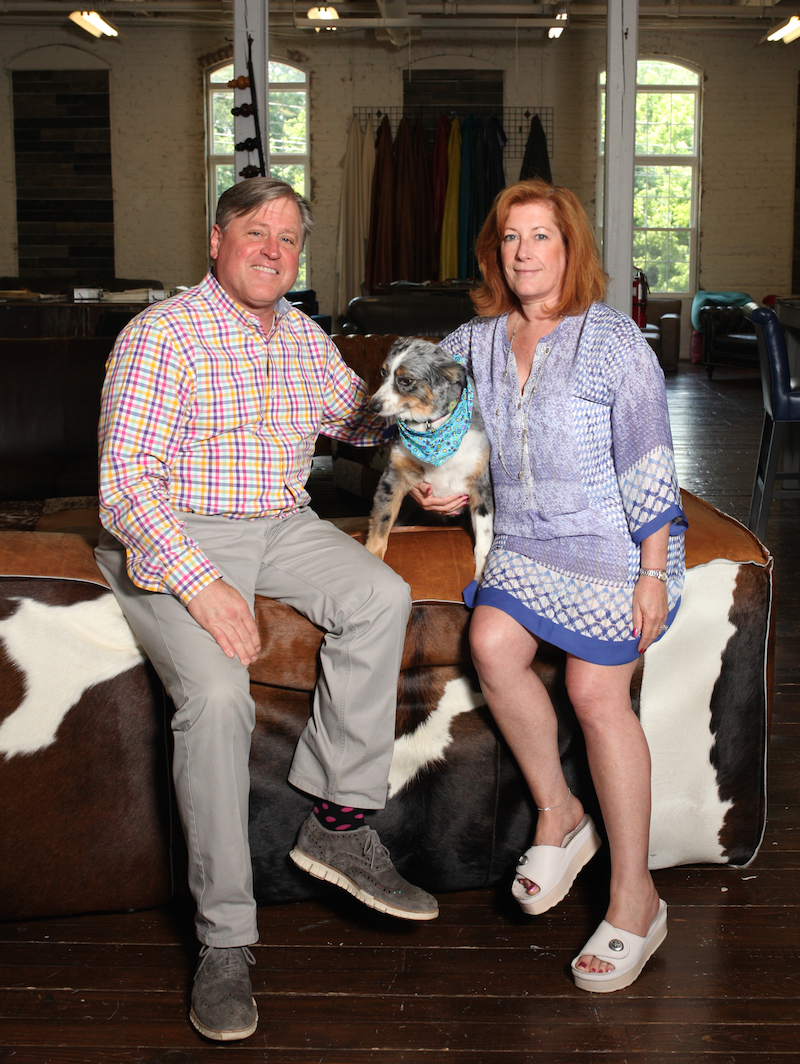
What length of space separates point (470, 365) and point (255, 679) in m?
0.81

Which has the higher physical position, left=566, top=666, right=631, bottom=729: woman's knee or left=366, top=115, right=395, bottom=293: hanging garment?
left=366, top=115, right=395, bottom=293: hanging garment

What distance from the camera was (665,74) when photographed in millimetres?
11680

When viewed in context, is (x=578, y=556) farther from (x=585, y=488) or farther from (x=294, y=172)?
(x=294, y=172)

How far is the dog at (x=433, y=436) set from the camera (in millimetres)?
1954

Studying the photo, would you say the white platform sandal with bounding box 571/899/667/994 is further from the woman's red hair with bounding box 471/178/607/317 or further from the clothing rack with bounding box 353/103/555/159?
the clothing rack with bounding box 353/103/555/159

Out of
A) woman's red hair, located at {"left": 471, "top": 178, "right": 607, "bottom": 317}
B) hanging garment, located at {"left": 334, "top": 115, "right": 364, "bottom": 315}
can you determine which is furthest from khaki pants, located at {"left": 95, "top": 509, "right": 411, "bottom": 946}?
hanging garment, located at {"left": 334, "top": 115, "right": 364, "bottom": 315}

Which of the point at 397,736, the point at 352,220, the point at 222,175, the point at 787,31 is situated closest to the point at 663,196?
the point at 787,31

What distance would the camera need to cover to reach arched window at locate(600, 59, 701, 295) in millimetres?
11703

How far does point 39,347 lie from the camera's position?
11.8 feet

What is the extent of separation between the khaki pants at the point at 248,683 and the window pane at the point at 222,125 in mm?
10947

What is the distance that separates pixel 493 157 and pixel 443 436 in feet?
29.5

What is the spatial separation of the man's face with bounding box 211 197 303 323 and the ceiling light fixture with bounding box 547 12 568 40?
9419mm

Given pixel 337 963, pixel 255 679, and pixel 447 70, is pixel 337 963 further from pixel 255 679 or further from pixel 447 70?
pixel 447 70

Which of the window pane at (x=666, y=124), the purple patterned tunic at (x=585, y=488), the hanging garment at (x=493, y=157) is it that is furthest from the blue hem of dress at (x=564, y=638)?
the window pane at (x=666, y=124)
